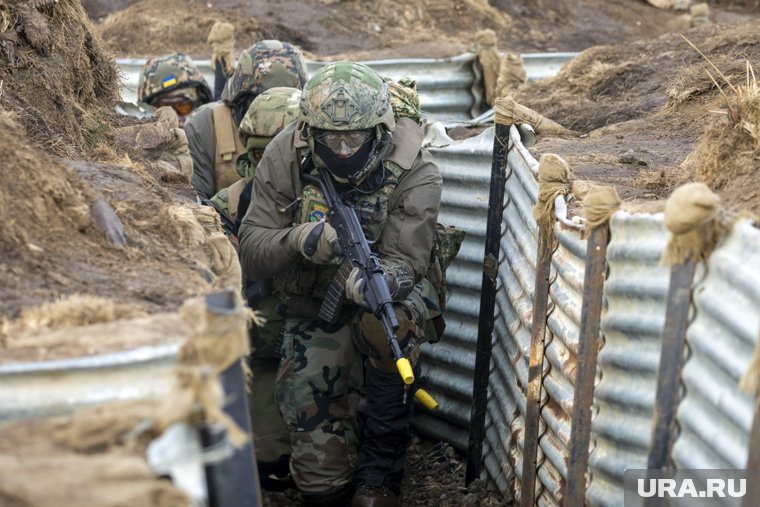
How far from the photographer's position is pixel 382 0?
15.1 meters

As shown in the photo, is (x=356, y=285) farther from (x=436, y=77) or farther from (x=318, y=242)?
(x=436, y=77)

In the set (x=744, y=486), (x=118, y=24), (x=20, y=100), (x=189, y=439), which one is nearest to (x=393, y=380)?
(x=20, y=100)

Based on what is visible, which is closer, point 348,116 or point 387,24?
point 348,116

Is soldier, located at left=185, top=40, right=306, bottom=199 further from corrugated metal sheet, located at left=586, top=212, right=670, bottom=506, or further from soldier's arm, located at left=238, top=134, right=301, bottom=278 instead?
corrugated metal sheet, located at left=586, top=212, right=670, bottom=506

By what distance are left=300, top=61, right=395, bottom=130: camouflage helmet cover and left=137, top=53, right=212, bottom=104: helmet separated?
2988mm

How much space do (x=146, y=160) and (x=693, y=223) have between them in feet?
9.30

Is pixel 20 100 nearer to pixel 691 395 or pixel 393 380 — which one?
pixel 393 380

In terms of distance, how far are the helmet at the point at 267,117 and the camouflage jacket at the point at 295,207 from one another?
524mm

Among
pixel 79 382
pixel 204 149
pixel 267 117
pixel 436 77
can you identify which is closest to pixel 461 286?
pixel 267 117

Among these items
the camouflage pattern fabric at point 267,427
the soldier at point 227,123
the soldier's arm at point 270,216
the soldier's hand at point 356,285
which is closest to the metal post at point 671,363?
the soldier's hand at point 356,285

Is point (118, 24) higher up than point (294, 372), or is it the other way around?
point (118, 24)

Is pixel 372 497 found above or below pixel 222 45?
below

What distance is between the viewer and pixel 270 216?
5.30m

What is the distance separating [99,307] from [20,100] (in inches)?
74.1
